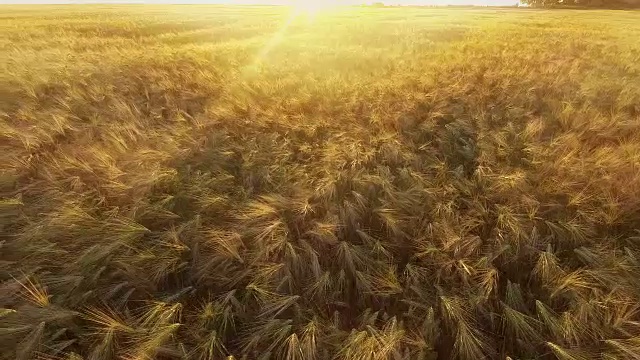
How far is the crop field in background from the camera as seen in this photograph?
209 cm

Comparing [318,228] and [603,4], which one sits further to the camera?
[603,4]

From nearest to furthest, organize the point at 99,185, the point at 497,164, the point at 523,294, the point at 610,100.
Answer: the point at 523,294, the point at 99,185, the point at 497,164, the point at 610,100

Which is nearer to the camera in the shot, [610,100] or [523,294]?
[523,294]

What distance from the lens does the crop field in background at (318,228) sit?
82.2 inches

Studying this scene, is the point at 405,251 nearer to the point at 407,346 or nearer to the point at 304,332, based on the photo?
the point at 407,346

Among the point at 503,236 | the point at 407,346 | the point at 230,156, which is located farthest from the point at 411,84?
the point at 407,346

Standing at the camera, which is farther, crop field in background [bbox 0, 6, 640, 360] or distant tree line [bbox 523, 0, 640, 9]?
distant tree line [bbox 523, 0, 640, 9]

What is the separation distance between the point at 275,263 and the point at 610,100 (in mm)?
5110

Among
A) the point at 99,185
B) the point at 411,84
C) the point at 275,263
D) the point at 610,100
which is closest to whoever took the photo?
the point at 275,263

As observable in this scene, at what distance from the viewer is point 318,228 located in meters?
2.83

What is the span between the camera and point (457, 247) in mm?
2635

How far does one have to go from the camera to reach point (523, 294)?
2398 millimetres

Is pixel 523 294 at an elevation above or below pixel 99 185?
below

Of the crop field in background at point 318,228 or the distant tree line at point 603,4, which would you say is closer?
the crop field in background at point 318,228
